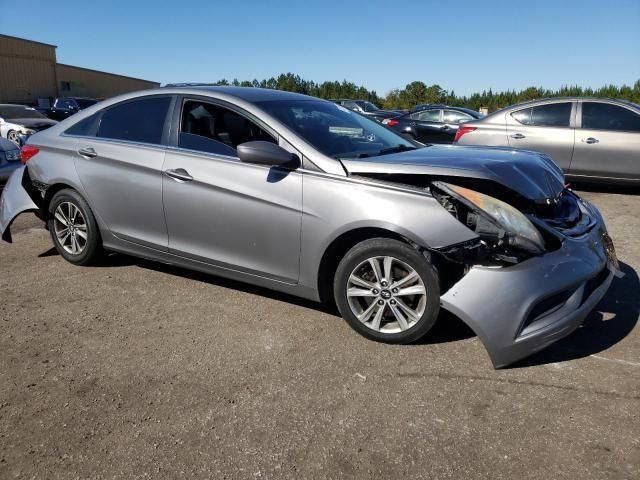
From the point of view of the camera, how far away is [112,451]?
2.44 metres

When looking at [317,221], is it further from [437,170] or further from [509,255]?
[509,255]

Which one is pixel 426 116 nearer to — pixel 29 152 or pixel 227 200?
pixel 29 152

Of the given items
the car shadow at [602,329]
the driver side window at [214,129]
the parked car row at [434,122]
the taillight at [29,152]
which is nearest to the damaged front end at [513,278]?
the car shadow at [602,329]

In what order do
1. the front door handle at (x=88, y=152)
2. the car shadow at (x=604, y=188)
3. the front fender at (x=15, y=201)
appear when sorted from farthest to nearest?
the car shadow at (x=604, y=188)
the front fender at (x=15, y=201)
the front door handle at (x=88, y=152)

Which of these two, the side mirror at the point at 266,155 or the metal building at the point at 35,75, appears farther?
the metal building at the point at 35,75

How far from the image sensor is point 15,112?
1587 centimetres

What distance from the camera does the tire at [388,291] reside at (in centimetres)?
320

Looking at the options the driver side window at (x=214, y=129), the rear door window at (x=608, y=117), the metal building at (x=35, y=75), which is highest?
the metal building at (x=35, y=75)

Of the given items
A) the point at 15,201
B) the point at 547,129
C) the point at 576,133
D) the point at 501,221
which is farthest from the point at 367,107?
the point at 501,221

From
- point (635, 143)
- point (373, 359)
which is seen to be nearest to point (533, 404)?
point (373, 359)

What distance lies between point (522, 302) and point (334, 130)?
189 cm

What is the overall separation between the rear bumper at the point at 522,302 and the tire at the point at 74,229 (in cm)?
315

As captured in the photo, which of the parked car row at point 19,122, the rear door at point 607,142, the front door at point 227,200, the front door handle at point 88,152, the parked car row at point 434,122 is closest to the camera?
the front door at point 227,200

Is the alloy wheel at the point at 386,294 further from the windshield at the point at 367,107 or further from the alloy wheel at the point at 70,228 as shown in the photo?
the windshield at the point at 367,107
